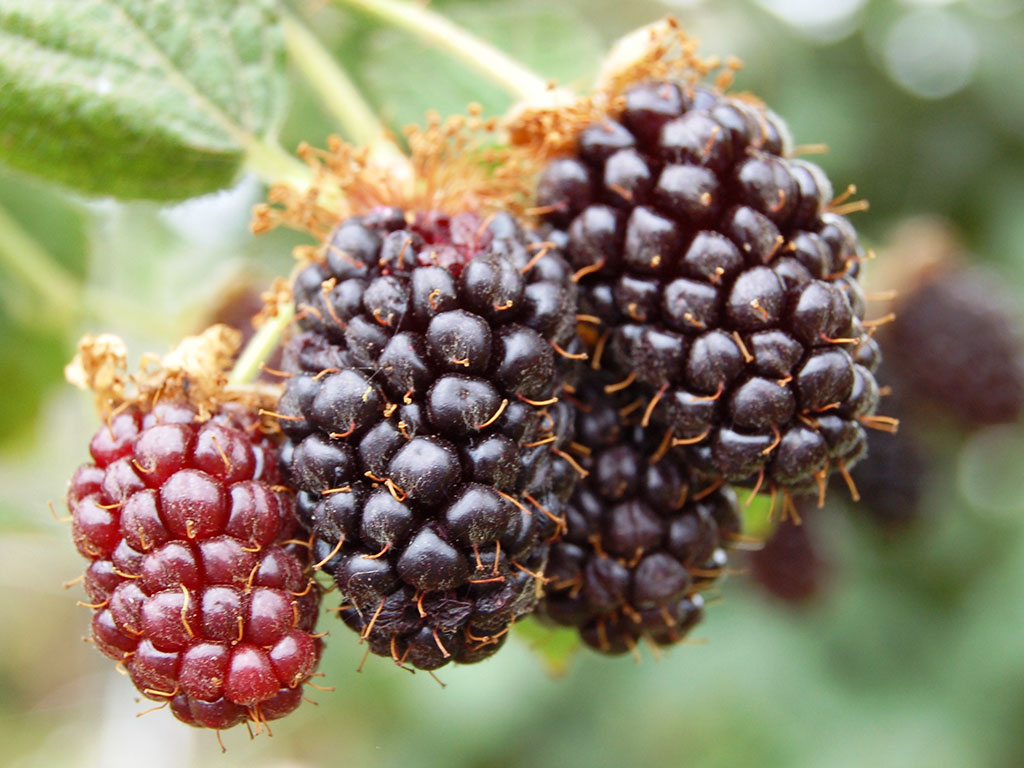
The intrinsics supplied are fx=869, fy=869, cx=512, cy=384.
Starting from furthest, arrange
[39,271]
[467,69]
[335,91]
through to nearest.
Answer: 1. [39,271]
2. [467,69]
3. [335,91]

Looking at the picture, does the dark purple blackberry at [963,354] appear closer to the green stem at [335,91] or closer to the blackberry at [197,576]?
the green stem at [335,91]

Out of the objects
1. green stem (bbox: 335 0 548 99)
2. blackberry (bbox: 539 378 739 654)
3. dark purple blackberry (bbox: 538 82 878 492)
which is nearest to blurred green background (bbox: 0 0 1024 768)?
green stem (bbox: 335 0 548 99)

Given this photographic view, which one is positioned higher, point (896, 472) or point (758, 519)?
point (758, 519)

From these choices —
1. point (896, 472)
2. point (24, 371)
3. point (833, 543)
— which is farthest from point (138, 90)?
point (833, 543)

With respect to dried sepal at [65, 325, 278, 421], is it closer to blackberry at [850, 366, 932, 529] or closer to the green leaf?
the green leaf

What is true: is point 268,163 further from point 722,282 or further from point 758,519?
point 758,519

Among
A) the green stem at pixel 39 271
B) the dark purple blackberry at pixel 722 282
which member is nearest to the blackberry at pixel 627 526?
the dark purple blackberry at pixel 722 282

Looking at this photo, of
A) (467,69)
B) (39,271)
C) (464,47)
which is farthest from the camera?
(39,271)
